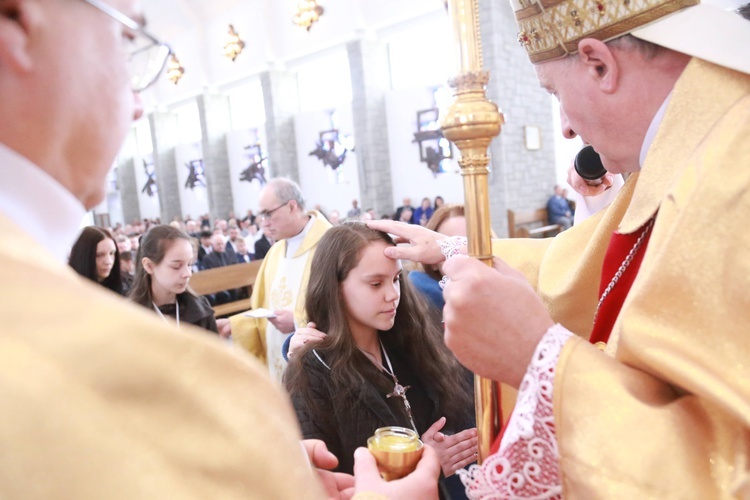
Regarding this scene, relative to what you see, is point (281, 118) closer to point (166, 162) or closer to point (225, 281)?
point (166, 162)

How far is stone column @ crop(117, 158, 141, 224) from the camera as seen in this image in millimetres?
22297

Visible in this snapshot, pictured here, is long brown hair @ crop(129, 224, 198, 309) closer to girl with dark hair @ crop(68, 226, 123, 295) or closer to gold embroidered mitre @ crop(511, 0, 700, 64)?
girl with dark hair @ crop(68, 226, 123, 295)

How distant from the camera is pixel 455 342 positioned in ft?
3.04

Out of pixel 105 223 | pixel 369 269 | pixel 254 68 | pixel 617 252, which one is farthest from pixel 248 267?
pixel 105 223

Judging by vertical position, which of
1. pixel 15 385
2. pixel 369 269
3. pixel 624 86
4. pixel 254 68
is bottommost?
pixel 369 269

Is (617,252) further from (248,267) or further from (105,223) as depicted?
(105,223)

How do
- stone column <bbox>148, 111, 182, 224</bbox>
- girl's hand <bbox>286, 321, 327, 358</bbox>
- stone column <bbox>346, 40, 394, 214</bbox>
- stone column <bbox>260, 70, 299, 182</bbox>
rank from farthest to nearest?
stone column <bbox>148, 111, 182, 224</bbox> < stone column <bbox>260, 70, 299, 182</bbox> < stone column <bbox>346, 40, 394, 214</bbox> < girl's hand <bbox>286, 321, 327, 358</bbox>

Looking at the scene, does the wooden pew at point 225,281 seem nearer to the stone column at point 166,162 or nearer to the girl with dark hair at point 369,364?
the girl with dark hair at point 369,364

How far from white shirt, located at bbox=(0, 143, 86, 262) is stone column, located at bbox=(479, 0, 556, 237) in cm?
965

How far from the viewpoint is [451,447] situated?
67.4 inches

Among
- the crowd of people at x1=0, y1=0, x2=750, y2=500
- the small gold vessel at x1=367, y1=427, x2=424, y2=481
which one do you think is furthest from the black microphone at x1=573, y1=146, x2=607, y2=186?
the small gold vessel at x1=367, y1=427, x2=424, y2=481

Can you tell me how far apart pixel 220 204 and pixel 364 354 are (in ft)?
54.6

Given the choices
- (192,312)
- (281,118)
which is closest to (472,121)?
(192,312)

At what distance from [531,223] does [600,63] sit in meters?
10.4
